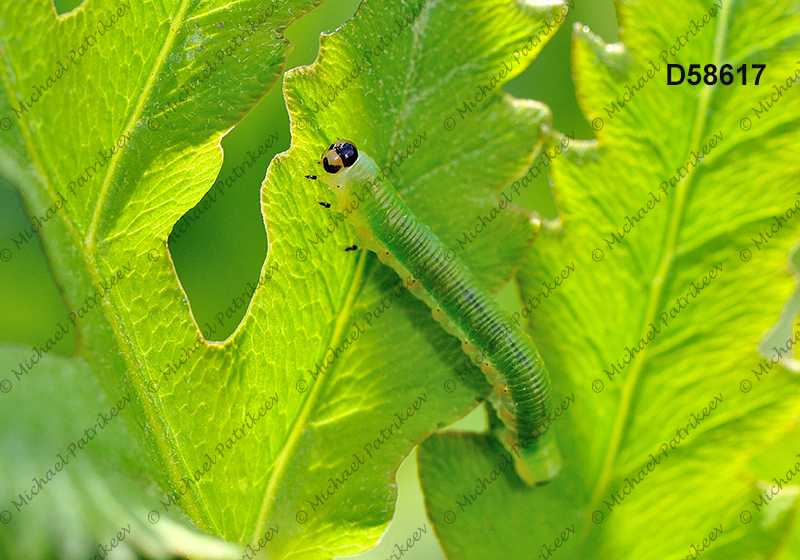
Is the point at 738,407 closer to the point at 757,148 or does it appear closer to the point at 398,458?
the point at 757,148

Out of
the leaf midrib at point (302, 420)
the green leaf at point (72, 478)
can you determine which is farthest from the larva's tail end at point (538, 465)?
the green leaf at point (72, 478)

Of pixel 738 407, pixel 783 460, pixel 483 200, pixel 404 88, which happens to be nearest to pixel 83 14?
pixel 404 88

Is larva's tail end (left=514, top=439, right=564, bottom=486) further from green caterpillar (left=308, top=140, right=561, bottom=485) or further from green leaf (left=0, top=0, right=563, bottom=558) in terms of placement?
green leaf (left=0, top=0, right=563, bottom=558)

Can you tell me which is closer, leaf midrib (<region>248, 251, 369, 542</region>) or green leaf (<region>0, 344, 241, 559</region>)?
green leaf (<region>0, 344, 241, 559</region>)

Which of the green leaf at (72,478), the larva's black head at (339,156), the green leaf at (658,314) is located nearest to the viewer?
the green leaf at (72,478)

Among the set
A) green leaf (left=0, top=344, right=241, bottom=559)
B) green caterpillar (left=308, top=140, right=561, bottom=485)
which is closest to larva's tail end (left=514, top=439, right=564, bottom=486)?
green caterpillar (left=308, top=140, right=561, bottom=485)

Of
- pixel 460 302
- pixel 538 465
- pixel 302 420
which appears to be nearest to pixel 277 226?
pixel 302 420

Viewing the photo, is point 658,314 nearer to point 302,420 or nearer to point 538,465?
point 538,465

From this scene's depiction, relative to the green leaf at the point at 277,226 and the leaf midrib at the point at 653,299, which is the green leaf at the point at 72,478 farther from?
the leaf midrib at the point at 653,299
